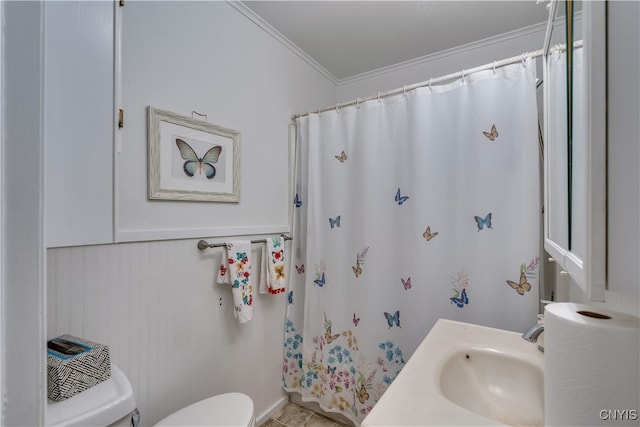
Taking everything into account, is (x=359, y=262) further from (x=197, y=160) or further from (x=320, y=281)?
(x=197, y=160)

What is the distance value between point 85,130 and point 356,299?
1.49 metres

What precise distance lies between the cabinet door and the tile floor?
1616 millimetres

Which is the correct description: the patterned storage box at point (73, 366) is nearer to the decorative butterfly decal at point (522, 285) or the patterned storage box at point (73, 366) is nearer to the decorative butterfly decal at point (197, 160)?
the decorative butterfly decal at point (197, 160)

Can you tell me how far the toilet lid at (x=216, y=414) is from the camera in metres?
1.10

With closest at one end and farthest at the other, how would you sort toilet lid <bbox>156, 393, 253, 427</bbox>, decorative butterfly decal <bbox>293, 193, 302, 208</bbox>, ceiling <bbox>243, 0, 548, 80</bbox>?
1. toilet lid <bbox>156, 393, 253, 427</bbox>
2. ceiling <bbox>243, 0, 548, 80</bbox>
3. decorative butterfly decal <bbox>293, 193, 302, 208</bbox>

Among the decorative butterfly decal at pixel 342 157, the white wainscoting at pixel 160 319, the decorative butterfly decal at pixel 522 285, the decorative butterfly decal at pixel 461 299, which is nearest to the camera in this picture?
the white wainscoting at pixel 160 319

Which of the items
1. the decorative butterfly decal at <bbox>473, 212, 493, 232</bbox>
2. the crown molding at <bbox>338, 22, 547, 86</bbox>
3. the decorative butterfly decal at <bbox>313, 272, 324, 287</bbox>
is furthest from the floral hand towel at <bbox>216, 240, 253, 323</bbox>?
the crown molding at <bbox>338, 22, 547, 86</bbox>

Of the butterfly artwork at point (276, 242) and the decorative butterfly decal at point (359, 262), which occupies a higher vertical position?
the butterfly artwork at point (276, 242)

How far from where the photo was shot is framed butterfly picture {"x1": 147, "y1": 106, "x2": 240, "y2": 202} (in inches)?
47.3

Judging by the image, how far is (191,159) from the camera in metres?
1.33

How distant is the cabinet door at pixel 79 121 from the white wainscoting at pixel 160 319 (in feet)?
1.20

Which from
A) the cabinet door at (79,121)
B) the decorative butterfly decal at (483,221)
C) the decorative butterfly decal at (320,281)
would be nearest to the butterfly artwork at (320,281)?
the decorative butterfly decal at (320,281)

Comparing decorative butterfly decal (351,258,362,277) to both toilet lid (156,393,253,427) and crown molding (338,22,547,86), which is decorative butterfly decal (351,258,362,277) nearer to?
toilet lid (156,393,253,427)

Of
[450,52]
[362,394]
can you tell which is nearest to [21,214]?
[362,394]
